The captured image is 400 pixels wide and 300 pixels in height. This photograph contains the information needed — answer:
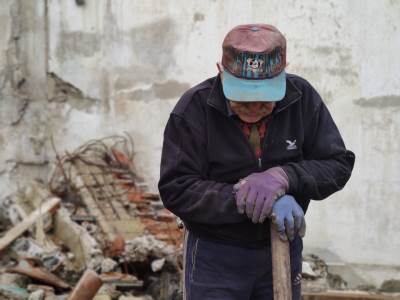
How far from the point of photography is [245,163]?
2773mm

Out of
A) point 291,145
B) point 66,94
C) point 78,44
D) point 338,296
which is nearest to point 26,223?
point 66,94

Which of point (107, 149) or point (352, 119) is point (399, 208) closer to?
point (352, 119)

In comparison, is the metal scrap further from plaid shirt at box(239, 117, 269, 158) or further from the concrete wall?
plaid shirt at box(239, 117, 269, 158)

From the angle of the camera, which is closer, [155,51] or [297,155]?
[297,155]

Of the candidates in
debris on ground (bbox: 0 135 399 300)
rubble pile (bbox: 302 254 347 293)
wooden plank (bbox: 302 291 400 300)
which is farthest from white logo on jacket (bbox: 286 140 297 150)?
rubble pile (bbox: 302 254 347 293)

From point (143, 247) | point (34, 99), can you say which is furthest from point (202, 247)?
point (34, 99)

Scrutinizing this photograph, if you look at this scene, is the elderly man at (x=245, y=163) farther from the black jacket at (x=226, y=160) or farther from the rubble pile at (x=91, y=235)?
the rubble pile at (x=91, y=235)

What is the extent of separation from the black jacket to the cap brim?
10 centimetres

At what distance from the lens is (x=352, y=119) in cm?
628

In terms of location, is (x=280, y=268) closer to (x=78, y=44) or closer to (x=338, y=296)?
(x=338, y=296)

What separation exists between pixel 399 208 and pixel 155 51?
105 inches

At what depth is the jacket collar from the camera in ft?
9.02

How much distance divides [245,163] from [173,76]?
407 centimetres

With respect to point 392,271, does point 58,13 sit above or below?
above
